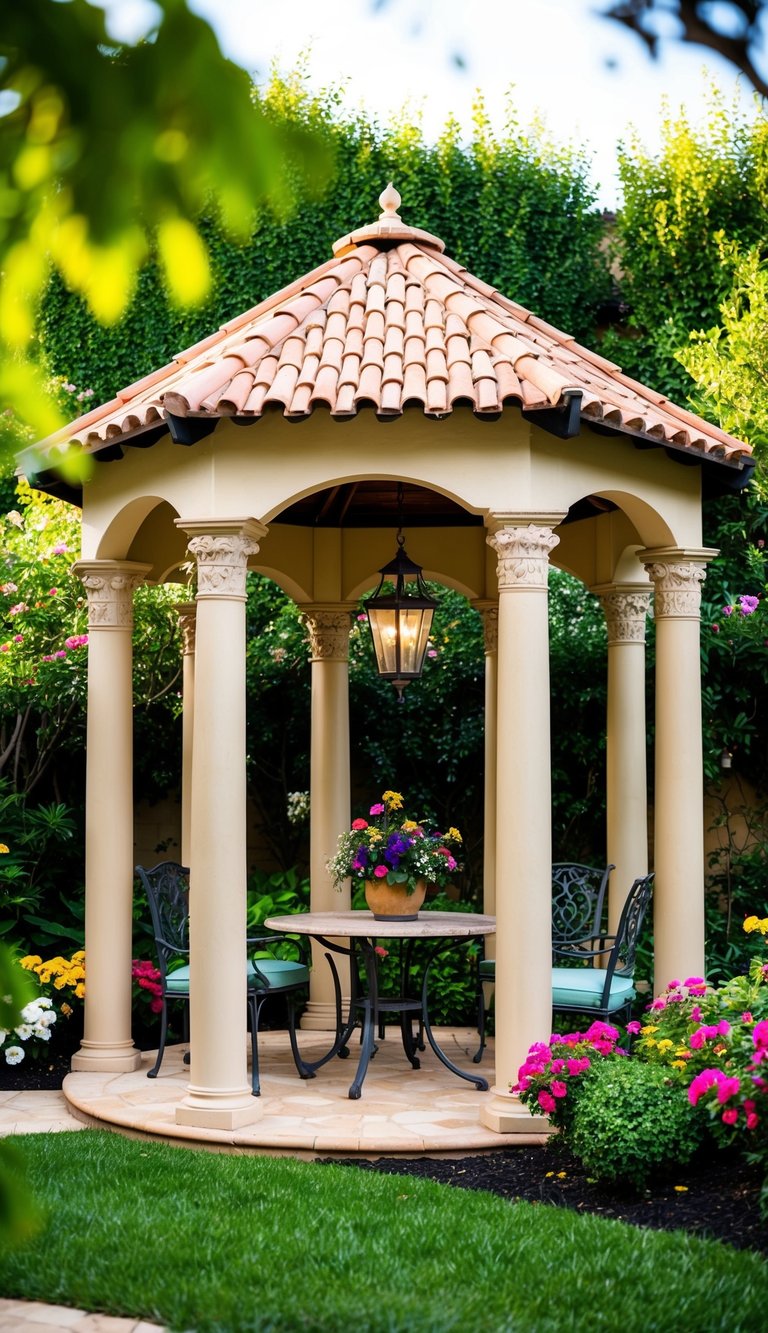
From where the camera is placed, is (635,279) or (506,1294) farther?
(635,279)

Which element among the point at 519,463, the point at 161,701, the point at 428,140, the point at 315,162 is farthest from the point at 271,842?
the point at 315,162

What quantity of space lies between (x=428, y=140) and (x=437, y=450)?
877 cm

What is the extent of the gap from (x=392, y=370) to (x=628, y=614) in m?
3.39

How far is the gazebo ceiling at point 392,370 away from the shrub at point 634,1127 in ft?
10.7

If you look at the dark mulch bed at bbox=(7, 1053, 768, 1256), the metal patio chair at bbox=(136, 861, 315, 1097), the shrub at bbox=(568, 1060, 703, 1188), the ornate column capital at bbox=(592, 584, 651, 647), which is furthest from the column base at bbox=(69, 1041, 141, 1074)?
the ornate column capital at bbox=(592, 584, 651, 647)

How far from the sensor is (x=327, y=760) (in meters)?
10.6

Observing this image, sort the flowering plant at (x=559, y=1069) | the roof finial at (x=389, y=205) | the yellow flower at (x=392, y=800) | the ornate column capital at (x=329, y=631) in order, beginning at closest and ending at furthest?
1. the flowering plant at (x=559, y=1069)
2. the yellow flower at (x=392, y=800)
3. the roof finial at (x=389, y=205)
4. the ornate column capital at (x=329, y=631)

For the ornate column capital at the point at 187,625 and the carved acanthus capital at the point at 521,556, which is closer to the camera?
the carved acanthus capital at the point at 521,556

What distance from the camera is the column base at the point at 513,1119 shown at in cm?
704

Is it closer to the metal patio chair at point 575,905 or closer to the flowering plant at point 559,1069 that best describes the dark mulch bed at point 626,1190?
the flowering plant at point 559,1069

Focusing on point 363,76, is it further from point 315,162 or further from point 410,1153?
point 315,162

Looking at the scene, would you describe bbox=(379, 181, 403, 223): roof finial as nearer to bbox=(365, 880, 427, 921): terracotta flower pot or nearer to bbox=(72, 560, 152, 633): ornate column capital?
bbox=(72, 560, 152, 633): ornate column capital

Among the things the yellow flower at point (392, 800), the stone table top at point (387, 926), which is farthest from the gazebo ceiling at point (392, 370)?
the stone table top at point (387, 926)

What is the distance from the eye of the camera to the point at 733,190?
13.7 meters
